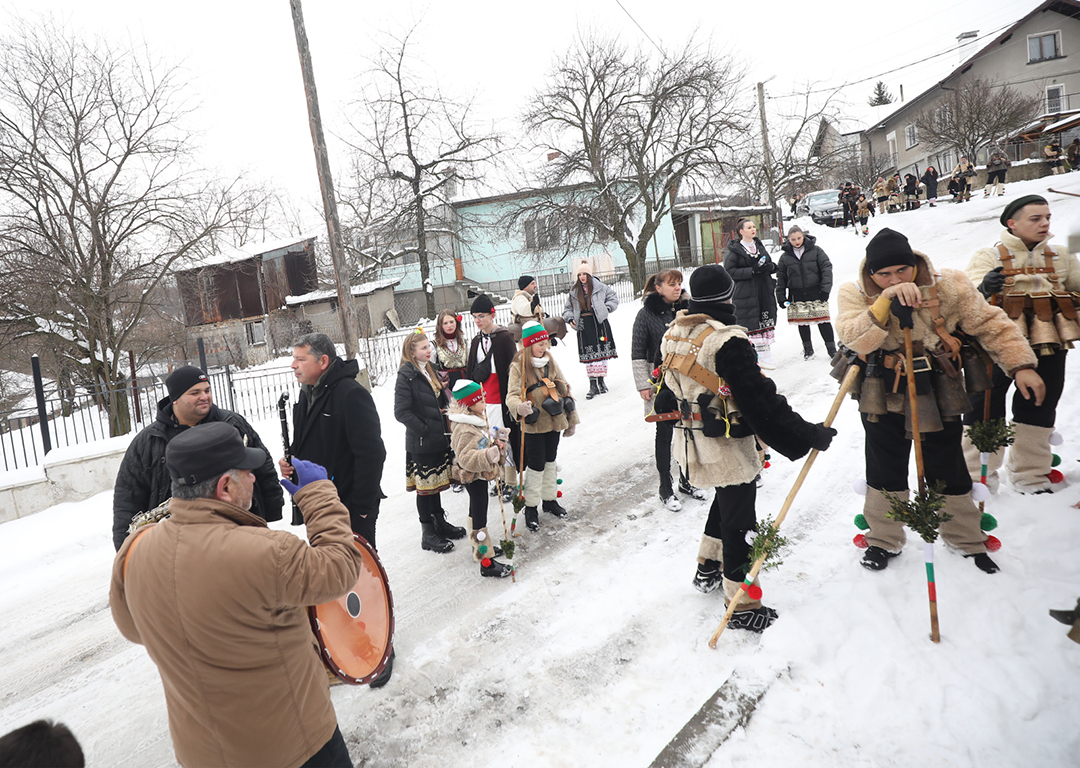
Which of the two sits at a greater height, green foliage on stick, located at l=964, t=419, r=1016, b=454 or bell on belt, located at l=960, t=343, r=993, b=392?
bell on belt, located at l=960, t=343, r=993, b=392

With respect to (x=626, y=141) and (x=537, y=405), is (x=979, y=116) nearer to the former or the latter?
(x=626, y=141)

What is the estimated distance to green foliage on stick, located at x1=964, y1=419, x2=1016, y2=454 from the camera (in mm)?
3674

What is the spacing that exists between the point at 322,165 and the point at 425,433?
21.6ft

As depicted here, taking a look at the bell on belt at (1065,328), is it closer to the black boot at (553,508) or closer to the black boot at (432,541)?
the black boot at (553,508)

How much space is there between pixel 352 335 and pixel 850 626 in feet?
27.6

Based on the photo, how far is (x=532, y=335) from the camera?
194 inches

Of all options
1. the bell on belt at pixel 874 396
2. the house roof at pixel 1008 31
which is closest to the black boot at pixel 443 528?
the bell on belt at pixel 874 396

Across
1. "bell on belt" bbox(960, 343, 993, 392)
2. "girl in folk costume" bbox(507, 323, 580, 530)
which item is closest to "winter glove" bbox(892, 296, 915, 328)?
"bell on belt" bbox(960, 343, 993, 392)

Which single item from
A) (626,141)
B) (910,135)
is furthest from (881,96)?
(626,141)

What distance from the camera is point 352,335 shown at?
9664 mm

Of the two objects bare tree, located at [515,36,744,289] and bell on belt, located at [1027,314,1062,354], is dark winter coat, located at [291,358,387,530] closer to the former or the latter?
bell on belt, located at [1027,314,1062,354]

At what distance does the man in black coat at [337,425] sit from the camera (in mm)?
3523

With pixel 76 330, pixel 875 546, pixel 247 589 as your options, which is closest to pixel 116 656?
pixel 247 589

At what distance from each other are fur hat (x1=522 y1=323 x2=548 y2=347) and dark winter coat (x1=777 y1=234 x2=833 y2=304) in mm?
5535
